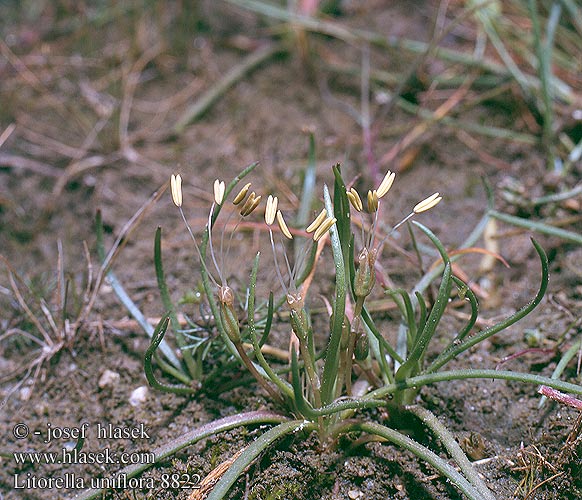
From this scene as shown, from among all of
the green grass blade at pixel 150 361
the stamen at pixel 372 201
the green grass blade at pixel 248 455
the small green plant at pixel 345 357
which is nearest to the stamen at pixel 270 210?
the small green plant at pixel 345 357

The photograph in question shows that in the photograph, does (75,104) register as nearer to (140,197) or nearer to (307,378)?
(140,197)

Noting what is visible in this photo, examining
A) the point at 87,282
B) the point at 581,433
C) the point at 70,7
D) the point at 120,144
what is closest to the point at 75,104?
the point at 120,144

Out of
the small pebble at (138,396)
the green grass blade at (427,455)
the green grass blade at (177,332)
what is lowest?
the small pebble at (138,396)

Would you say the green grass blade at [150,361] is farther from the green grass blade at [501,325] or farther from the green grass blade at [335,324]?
the green grass blade at [501,325]

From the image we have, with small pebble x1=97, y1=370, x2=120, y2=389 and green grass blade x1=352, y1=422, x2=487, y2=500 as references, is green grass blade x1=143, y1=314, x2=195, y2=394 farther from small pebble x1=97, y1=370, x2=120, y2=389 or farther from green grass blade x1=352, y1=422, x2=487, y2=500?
green grass blade x1=352, y1=422, x2=487, y2=500

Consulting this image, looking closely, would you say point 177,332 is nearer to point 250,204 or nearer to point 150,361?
point 150,361

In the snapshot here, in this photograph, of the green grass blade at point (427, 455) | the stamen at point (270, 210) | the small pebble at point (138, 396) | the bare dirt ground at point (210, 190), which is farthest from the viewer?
the small pebble at point (138, 396)

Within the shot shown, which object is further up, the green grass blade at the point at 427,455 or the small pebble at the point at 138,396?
the green grass blade at the point at 427,455
